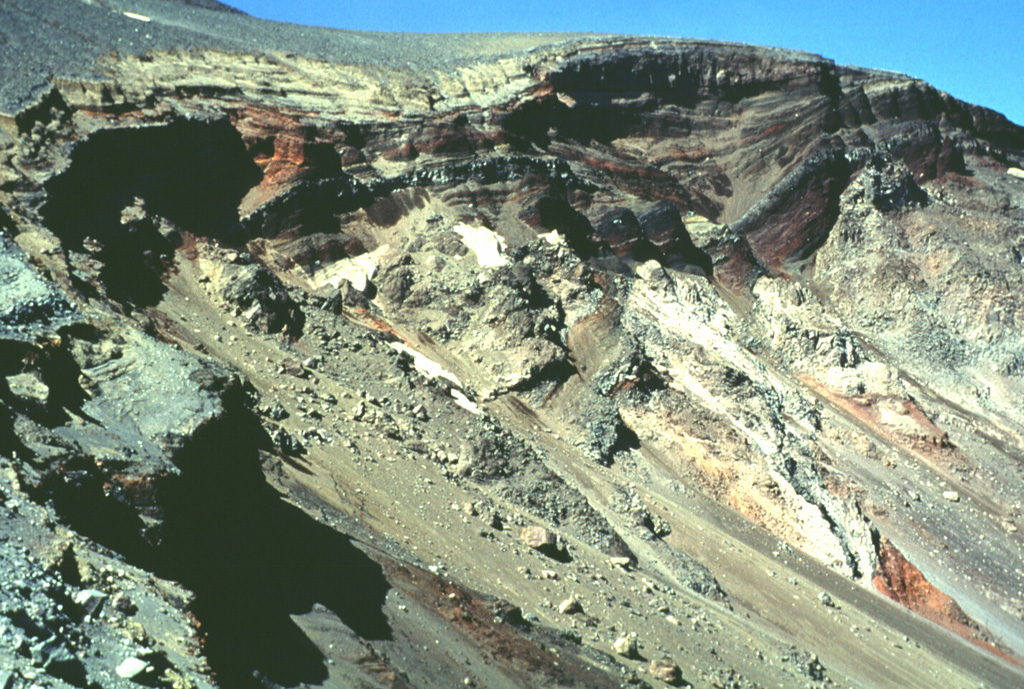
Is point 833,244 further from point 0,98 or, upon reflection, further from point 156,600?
point 156,600

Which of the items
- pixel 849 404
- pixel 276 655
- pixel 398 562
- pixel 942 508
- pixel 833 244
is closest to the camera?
pixel 276 655

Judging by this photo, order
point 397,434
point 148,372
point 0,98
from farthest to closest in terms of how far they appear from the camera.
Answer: point 0,98 < point 397,434 < point 148,372

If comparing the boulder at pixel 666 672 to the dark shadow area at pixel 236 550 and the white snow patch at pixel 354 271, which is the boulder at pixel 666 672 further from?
the white snow patch at pixel 354 271

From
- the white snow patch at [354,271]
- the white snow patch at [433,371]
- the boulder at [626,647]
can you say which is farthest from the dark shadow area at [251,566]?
the white snow patch at [354,271]

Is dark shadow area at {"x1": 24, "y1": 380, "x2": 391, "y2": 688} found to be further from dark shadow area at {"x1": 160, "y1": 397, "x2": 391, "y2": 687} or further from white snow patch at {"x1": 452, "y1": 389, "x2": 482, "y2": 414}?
white snow patch at {"x1": 452, "y1": 389, "x2": 482, "y2": 414}

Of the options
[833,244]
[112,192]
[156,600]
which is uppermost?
[833,244]

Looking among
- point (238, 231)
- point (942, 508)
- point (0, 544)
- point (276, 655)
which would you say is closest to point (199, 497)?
point (276, 655)

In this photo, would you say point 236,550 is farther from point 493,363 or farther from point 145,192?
point 145,192
